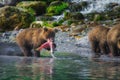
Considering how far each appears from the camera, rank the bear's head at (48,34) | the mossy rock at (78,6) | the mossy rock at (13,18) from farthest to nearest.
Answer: the mossy rock at (78,6) → the mossy rock at (13,18) → the bear's head at (48,34)

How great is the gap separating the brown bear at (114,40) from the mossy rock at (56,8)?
735 inches

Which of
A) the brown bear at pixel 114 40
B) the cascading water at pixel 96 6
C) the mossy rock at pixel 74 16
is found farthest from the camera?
the cascading water at pixel 96 6

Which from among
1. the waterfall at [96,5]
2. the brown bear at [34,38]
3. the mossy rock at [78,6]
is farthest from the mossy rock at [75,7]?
the brown bear at [34,38]

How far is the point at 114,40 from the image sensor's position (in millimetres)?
18188

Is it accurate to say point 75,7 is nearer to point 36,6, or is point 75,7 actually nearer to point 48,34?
point 36,6

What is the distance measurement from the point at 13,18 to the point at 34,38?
13442mm

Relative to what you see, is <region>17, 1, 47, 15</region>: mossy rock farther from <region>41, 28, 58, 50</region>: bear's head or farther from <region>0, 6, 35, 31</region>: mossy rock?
<region>41, 28, 58, 50</region>: bear's head

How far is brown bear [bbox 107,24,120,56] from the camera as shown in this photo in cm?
1805

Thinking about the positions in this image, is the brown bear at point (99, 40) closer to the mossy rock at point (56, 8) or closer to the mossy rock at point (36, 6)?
the mossy rock at point (56, 8)

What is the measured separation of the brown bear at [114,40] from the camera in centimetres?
1805

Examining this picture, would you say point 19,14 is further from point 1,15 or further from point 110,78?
point 110,78

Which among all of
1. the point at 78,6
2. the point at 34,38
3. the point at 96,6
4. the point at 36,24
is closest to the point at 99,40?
the point at 34,38

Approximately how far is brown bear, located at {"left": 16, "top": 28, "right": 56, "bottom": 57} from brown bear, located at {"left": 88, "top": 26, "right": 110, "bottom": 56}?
3.38 metres

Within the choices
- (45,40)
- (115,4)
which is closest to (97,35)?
(45,40)
